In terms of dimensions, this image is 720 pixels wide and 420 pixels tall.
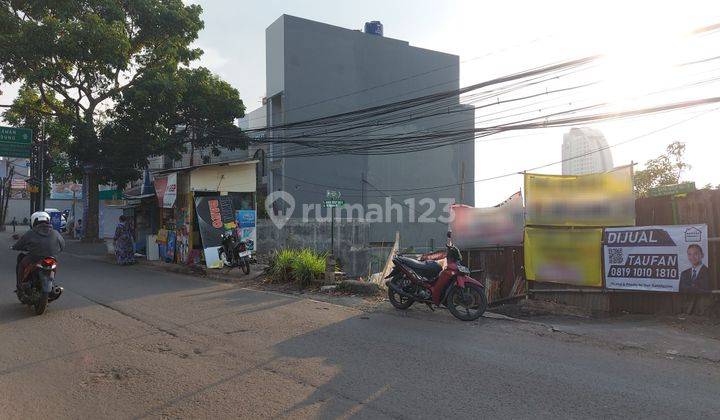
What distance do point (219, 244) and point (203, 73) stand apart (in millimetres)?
11253

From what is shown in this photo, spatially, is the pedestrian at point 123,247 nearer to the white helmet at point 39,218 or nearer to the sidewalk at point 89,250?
the sidewalk at point 89,250

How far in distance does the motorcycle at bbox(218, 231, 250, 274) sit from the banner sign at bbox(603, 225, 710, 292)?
9.40 metres

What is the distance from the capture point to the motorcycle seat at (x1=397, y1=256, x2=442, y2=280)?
8.91 meters

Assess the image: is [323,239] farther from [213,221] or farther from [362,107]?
[362,107]

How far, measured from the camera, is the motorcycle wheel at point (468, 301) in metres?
8.27

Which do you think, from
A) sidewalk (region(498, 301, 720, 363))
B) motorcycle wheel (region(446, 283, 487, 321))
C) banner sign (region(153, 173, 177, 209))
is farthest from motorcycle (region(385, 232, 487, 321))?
banner sign (region(153, 173, 177, 209))

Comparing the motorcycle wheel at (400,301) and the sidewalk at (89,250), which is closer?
the motorcycle wheel at (400,301)

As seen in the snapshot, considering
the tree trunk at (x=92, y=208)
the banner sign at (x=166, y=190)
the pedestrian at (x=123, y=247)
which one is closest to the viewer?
the banner sign at (x=166, y=190)

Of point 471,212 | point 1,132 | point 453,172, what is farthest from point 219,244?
point 453,172

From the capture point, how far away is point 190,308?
30.2 feet

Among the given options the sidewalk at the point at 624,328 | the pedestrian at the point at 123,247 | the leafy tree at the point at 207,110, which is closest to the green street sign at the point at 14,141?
the leafy tree at the point at 207,110

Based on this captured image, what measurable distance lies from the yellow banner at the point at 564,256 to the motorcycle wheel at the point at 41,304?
324 inches

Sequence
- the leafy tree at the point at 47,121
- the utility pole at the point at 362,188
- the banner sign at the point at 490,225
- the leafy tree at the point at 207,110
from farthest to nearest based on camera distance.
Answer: the utility pole at the point at 362,188 → the leafy tree at the point at 47,121 → the leafy tree at the point at 207,110 → the banner sign at the point at 490,225

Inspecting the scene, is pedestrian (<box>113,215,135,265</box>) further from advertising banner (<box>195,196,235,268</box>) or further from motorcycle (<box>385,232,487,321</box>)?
motorcycle (<box>385,232,487,321</box>)
